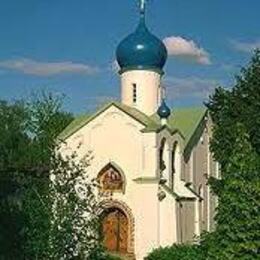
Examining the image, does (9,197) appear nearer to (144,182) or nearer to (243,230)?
(144,182)

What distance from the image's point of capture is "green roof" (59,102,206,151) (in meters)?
29.2

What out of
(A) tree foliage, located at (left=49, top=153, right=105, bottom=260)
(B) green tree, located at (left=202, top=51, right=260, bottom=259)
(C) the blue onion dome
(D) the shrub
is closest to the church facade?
(C) the blue onion dome

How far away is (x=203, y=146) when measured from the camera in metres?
34.3

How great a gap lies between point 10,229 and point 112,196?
720 cm

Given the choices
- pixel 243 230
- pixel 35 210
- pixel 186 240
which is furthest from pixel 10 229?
pixel 186 240

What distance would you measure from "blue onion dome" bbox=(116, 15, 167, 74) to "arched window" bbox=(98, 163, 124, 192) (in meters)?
5.33

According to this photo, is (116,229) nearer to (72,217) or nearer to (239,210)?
(239,210)

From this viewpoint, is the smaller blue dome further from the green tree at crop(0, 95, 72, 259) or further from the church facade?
the green tree at crop(0, 95, 72, 259)

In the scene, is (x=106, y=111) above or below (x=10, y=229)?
above

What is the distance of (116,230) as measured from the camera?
29.4 m

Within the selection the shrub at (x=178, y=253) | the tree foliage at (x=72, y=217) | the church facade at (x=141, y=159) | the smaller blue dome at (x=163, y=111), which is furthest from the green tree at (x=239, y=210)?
the smaller blue dome at (x=163, y=111)

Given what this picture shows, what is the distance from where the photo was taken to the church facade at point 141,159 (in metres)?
28.4

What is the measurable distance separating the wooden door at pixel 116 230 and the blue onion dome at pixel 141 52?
267 inches

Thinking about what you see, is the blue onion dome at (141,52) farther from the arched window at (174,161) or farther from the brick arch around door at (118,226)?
the brick arch around door at (118,226)
